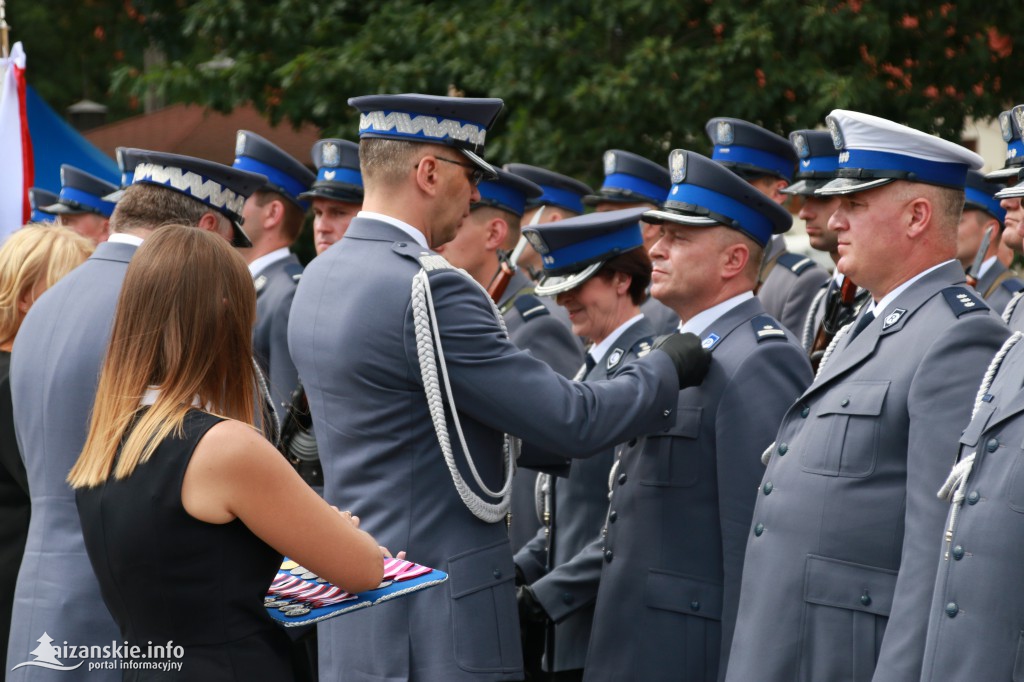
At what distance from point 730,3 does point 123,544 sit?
6732mm

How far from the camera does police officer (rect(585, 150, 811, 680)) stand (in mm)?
3885

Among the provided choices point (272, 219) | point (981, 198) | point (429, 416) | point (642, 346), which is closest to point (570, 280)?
point (642, 346)

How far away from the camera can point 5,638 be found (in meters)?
4.62

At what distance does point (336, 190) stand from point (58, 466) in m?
2.73

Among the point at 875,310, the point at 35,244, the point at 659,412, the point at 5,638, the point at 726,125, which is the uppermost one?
the point at 726,125

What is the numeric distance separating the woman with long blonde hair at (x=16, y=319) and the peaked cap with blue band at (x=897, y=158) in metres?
2.65

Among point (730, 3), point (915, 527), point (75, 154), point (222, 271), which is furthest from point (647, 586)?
point (75, 154)

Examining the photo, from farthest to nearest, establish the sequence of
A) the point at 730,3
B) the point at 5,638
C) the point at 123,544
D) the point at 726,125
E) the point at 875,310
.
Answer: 1. the point at 730,3
2. the point at 726,125
3. the point at 5,638
4. the point at 875,310
5. the point at 123,544

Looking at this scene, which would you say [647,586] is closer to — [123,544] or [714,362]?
[714,362]

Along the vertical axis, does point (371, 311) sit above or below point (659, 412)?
above

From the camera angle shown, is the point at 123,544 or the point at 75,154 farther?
the point at 75,154

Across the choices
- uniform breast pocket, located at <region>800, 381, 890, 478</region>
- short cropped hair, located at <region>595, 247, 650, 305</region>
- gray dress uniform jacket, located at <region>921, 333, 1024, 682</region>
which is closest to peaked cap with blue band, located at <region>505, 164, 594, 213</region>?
short cropped hair, located at <region>595, 247, 650, 305</region>

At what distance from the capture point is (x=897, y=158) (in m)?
3.51

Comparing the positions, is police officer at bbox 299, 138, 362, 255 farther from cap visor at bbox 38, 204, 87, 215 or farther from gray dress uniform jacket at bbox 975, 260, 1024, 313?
gray dress uniform jacket at bbox 975, 260, 1024, 313
